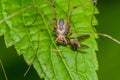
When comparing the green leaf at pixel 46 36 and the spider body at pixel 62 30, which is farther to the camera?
the spider body at pixel 62 30

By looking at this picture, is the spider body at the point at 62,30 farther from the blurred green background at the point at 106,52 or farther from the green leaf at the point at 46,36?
the blurred green background at the point at 106,52

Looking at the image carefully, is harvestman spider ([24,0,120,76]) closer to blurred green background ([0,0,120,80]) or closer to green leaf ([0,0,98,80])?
green leaf ([0,0,98,80])

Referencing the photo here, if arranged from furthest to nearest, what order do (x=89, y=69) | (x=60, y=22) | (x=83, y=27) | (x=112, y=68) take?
(x=112, y=68) < (x=60, y=22) < (x=83, y=27) < (x=89, y=69)

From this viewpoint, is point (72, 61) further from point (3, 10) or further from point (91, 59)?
→ point (3, 10)

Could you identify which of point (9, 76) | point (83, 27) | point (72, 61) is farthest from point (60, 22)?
point (9, 76)

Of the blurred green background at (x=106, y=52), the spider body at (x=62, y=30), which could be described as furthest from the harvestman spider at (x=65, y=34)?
the blurred green background at (x=106, y=52)

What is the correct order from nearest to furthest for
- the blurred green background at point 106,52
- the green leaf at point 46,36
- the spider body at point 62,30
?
1. the green leaf at point 46,36
2. the spider body at point 62,30
3. the blurred green background at point 106,52
